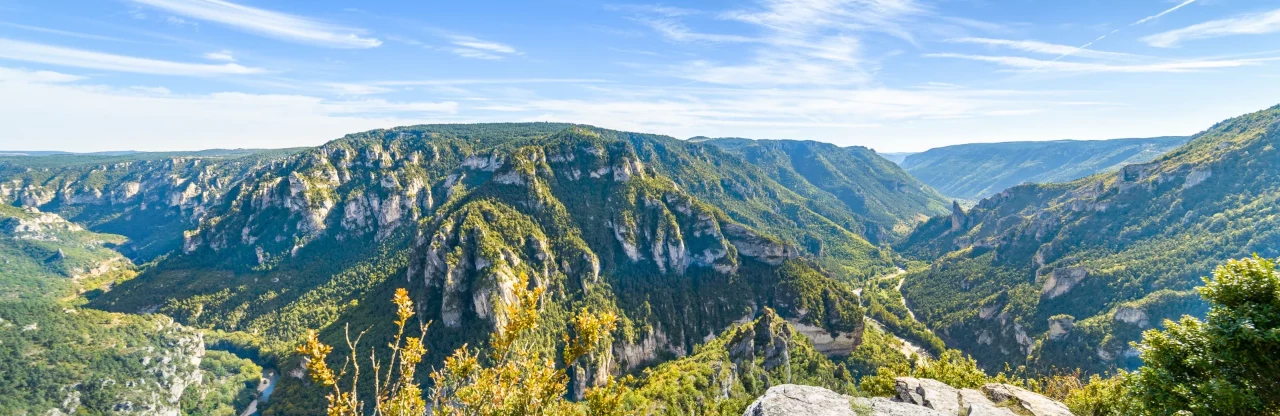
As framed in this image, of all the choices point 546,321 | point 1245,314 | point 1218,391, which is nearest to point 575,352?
point 1218,391

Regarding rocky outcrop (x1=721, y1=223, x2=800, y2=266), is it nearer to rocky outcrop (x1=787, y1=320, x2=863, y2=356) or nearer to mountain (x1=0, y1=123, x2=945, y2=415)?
mountain (x1=0, y1=123, x2=945, y2=415)

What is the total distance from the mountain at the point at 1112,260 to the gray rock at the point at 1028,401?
11940cm

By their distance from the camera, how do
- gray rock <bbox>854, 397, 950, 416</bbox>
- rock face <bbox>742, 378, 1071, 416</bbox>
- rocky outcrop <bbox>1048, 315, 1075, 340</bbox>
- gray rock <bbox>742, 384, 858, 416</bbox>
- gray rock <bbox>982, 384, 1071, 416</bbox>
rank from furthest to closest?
rocky outcrop <bbox>1048, 315, 1075, 340</bbox>, gray rock <bbox>982, 384, 1071, 416</bbox>, gray rock <bbox>854, 397, 950, 416</bbox>, rock face <bbox>742, 378, 1071, 416</bbox>, gray rock <bbox>742, 384, 858, 416</bbox>

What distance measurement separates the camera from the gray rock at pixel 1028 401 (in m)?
25.1

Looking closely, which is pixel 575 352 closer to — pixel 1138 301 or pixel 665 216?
pixel 665 216

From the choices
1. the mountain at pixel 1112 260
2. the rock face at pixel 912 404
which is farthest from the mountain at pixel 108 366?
the mountain at pixel 1112 260

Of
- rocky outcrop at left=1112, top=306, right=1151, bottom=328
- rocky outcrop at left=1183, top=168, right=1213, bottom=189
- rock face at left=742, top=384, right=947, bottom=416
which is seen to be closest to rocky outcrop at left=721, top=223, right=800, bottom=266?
rocky outcrop at left=1112, top=306, right=1151, bottom=328

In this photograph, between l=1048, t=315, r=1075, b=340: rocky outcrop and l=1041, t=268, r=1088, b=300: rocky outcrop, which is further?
l=1041, t=268, r=1088, b=300: rocky outcrop

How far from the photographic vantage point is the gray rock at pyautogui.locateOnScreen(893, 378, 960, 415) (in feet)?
77.8

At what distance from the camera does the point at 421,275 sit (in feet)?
427

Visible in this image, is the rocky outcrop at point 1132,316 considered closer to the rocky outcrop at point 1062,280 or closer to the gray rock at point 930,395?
the rocky outcrop at point 1062,280

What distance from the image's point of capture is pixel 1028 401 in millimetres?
26016

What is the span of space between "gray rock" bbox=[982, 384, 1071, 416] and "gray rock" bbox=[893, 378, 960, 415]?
8.30 ft

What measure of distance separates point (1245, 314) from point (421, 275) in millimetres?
143162
